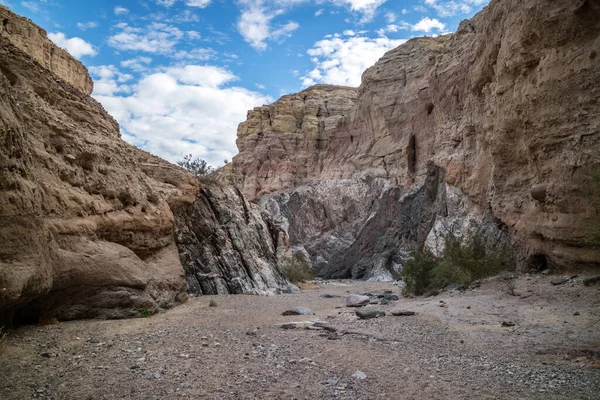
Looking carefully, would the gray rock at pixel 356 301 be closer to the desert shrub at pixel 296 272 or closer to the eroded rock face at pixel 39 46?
the desert shrub at pixel 296 272

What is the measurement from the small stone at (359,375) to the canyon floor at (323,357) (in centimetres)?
1

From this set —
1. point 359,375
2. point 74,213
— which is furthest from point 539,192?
point 74,213

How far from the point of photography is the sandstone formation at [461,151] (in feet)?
35.2

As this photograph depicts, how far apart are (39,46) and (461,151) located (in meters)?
23.3

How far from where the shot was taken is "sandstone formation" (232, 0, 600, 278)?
35.2ft

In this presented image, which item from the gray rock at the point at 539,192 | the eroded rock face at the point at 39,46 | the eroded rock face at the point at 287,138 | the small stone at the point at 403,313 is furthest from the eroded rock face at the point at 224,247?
the eroded rock face at the point at 287,138

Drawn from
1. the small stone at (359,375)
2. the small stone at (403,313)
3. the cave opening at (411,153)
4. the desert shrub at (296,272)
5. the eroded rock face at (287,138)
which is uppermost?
the eroded rock face at (287,138)

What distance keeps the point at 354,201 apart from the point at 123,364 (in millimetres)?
37342

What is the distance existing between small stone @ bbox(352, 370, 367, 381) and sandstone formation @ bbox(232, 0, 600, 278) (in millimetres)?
4694

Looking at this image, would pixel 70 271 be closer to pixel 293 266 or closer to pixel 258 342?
pixel 258 342

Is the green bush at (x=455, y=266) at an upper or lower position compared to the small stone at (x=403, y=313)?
upper

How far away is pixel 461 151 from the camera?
2538 cm

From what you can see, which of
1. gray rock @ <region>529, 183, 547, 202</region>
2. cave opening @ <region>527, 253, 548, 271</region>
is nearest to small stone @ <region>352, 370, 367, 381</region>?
gray rock @ <region>529, 183, 547, 202</region>

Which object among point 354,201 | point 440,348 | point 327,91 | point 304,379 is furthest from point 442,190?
point 327,91
